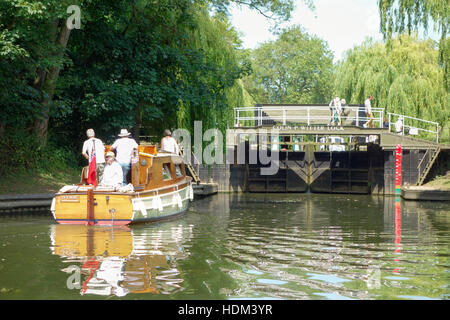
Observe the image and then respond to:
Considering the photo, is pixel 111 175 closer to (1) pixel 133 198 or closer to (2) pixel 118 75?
(1) pixel 133 198

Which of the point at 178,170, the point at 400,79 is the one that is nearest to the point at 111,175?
the point at 178,170

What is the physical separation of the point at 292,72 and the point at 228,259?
201 feet

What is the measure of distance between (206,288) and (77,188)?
22.9 ft

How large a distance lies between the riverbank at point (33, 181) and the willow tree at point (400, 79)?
19.5 metres

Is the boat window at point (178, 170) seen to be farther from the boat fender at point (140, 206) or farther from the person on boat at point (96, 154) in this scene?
the boat fender at point (140, 206)

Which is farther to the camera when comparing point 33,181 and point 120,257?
point 33,181

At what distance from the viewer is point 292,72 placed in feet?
229

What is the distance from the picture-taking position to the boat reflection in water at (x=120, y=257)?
26.7 ft

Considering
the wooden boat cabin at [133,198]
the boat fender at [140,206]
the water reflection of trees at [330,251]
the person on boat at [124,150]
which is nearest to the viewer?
the water reflection of trees at [330,251]

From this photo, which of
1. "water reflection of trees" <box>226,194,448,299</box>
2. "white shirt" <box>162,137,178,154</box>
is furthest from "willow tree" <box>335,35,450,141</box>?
"white shirt" <box>162,137,178,154</box>

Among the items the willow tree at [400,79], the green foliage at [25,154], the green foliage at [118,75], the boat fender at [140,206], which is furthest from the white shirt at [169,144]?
the willow tree at [400,79]

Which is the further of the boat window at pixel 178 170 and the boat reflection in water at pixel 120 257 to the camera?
the boat window at pixel 178 170

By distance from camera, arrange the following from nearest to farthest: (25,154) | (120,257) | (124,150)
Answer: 1. (120,257)
2. (124,150)
3. (25,154)
